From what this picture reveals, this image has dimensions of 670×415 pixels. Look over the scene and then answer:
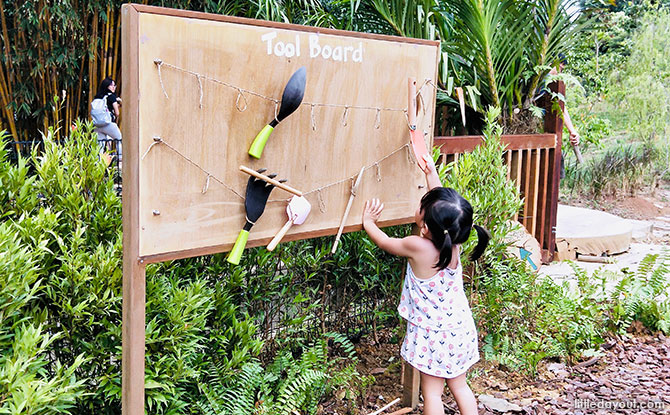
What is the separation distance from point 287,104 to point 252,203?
1.27 ft

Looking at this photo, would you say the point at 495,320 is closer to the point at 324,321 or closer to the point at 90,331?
the point at 324,321

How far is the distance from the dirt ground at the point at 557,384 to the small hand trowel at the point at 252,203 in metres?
1.26

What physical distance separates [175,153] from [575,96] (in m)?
12.6

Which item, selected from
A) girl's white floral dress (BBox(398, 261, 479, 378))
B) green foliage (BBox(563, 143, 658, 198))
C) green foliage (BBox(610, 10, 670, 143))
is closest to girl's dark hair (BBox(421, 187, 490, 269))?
girl's white floral dress (BBox(398, 261, 479, 378))

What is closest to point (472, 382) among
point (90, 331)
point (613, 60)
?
point (90, 331)

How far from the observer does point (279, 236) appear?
244cm

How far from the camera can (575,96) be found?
13.3m

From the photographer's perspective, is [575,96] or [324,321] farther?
[575,96]

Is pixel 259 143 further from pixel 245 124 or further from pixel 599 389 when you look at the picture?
pixel 599 389

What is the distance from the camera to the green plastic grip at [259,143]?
2.31 m

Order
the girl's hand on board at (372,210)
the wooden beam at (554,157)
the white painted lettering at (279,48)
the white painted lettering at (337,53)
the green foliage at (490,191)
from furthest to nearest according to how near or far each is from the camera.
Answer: the wooden beam at (554,157) → the green foliage at (490,191) → the girl's hand on board at (372,210) → the white painted lettering at (337,53) → the white painted lettering at (279,48)

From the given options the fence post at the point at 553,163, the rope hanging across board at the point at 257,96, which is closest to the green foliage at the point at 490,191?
the rope hanging across board at the point at 257,96

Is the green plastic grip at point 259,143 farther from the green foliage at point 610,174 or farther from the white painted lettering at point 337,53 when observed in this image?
the green foliage at point 610,174

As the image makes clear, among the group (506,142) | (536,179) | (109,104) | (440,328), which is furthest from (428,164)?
(109,104)
